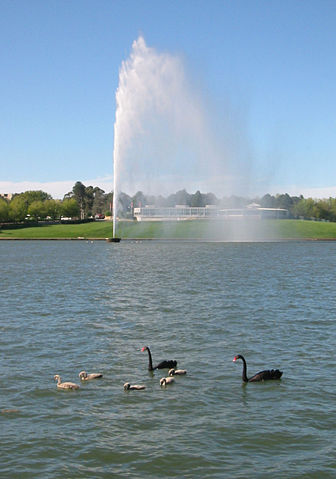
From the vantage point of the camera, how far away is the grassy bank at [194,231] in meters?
154

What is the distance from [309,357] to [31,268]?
48977 mm

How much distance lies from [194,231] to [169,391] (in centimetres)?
14227

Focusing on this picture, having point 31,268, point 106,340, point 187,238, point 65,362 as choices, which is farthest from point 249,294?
point 187,238

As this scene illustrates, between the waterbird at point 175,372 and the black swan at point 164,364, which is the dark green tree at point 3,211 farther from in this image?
the waterbird at point 175,372

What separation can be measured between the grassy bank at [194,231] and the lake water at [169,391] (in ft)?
380

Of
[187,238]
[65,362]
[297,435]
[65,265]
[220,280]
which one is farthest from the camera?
[187,238]

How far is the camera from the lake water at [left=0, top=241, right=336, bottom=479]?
13.4 m

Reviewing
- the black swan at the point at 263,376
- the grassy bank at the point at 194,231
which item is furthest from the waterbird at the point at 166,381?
the grassy bank at the point at 194,231

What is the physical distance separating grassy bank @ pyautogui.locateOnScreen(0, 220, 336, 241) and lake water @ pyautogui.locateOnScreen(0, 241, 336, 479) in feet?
380

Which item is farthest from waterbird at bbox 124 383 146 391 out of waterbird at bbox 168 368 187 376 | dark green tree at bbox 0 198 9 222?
dark green tree at bbox 0 198 9 222

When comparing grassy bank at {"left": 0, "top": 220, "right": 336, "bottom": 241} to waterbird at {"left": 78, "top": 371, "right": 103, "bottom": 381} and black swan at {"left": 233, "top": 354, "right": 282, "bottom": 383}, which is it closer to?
black swan at {"left": 233, "top": 354, "right": 282, "bottom": 383}

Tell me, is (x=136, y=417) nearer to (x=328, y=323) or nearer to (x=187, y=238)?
(x=328, y=323)

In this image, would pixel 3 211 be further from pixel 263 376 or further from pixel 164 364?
pixel 263 376

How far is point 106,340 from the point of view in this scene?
2502 cm
